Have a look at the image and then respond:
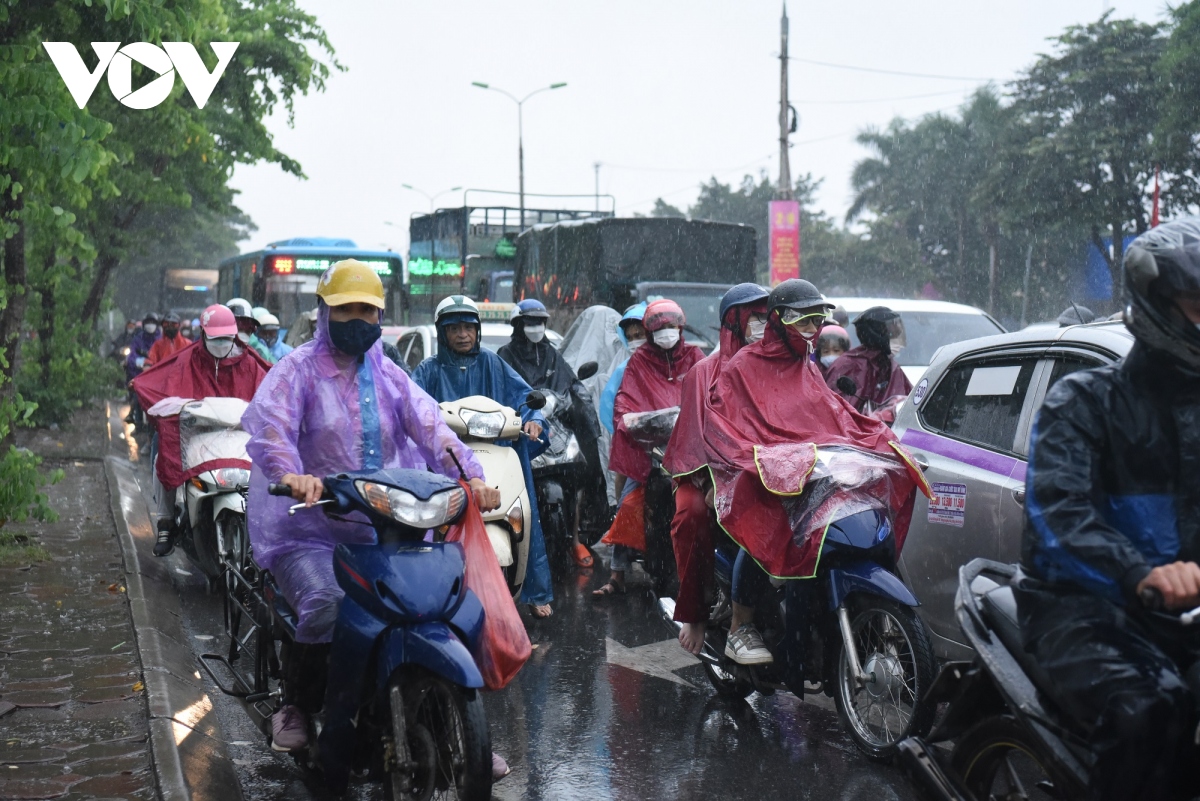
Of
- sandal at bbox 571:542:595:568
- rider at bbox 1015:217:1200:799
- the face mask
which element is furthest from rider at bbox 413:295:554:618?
rider at bbox 1015:217:1200:799

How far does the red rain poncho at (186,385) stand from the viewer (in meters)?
8.12

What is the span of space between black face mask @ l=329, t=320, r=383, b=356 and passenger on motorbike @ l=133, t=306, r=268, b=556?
12.6 feet

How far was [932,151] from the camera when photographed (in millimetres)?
50719

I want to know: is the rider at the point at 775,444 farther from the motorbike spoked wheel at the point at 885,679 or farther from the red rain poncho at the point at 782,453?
the motorbike spoked wheel at the point at 885,679

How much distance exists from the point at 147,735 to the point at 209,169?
60.9ft

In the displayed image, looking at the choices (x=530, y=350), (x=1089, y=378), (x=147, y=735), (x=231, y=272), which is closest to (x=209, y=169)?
(x=231, y=272)

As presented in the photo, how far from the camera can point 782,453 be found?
5121 mm

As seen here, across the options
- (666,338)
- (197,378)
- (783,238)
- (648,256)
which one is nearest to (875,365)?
(666,338)

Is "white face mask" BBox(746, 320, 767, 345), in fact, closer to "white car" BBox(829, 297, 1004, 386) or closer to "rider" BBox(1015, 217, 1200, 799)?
"rider" BBox(1015, 217, 1200, 799)

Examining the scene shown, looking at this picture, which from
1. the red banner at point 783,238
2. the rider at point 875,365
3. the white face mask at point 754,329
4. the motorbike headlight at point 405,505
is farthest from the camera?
the red banner at point 783,238

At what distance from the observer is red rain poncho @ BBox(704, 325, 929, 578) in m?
5.00

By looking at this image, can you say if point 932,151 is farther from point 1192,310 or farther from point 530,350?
point 1192,310

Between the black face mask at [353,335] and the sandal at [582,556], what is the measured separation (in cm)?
514

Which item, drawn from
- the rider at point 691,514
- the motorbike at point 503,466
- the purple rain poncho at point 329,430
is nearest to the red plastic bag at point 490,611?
the purple rain poncho at point 329,430
